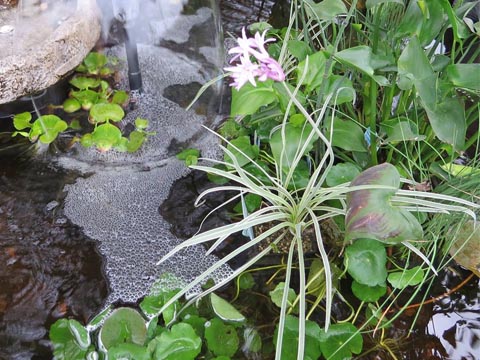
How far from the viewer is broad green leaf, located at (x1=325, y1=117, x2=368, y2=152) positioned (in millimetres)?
1212

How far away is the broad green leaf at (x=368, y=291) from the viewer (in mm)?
1135

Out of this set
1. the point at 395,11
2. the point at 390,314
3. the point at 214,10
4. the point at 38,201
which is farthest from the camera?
the point at 214,10

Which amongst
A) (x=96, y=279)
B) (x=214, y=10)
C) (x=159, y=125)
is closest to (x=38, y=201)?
(x=96, y=279)

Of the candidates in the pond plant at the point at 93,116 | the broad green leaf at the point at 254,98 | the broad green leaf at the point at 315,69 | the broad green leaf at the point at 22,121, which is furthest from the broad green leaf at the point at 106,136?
the broad green leaf at the point at 315,69

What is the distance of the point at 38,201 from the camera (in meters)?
1.46

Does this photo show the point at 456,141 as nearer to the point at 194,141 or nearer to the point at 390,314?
the point at 390,314

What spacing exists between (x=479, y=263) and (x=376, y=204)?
408 millimetres

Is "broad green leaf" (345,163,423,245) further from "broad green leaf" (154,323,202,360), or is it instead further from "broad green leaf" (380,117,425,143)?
"broad green leaf" (154,323,202,360)

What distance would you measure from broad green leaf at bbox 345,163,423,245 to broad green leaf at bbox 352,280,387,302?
0.20 metres

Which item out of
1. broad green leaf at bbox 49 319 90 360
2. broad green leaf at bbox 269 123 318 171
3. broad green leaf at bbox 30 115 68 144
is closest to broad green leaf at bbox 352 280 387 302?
broad green leaf at bbox 269 123 318 171

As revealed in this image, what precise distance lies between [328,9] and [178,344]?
30.4 inches

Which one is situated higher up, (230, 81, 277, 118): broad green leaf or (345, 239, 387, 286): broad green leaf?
(230, 81, 277, 118): broad green leaf

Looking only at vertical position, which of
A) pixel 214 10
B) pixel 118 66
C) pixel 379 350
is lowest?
pixel 379 350

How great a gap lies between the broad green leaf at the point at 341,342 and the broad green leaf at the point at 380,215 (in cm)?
22
